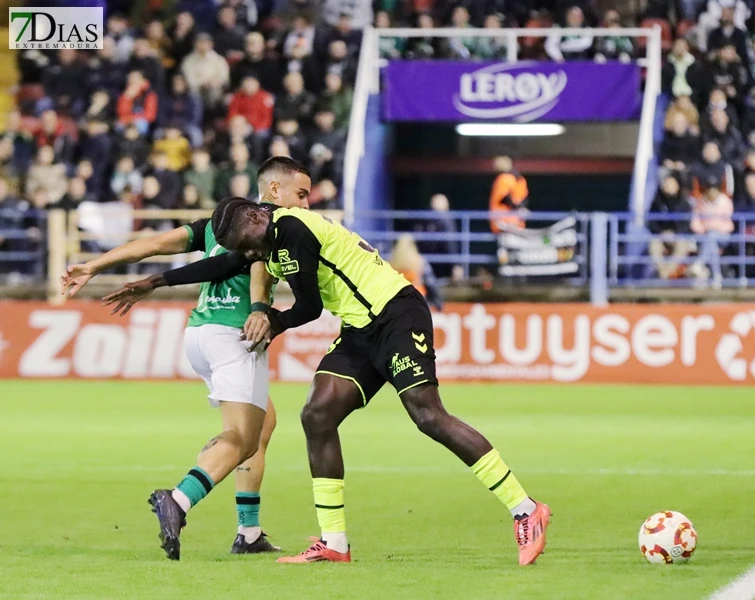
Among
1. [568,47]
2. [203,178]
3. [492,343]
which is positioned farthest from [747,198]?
[203,178]

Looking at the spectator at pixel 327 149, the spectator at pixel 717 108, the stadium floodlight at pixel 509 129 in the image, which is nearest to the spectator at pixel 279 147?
the spectator at pixel 327 149

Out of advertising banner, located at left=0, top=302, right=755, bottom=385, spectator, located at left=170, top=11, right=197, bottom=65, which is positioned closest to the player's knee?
advertising banner, located at left=0, top=302, right=755, bottom=385

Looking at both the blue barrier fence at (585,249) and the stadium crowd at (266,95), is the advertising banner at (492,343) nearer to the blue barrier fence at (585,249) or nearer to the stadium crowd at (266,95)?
the blue barrier fence at (585,249)

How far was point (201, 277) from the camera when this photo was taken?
7766 millimetres

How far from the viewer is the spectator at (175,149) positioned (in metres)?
22.4

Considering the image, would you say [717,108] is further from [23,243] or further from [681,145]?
[23,243]

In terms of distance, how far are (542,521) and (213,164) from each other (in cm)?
1580

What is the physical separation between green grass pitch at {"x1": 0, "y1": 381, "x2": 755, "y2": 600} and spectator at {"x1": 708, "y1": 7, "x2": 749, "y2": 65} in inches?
267

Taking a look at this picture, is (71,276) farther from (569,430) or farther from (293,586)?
(569,430)

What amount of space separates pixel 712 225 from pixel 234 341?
1368cm

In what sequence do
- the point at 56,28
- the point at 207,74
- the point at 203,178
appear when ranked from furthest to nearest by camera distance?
the point at 207,74 → the point at 203,178 → the point at 56,28

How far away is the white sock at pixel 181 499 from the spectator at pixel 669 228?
13358mm

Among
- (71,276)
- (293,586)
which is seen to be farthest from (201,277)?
(293,586)

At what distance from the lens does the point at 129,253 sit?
7.93 meters
